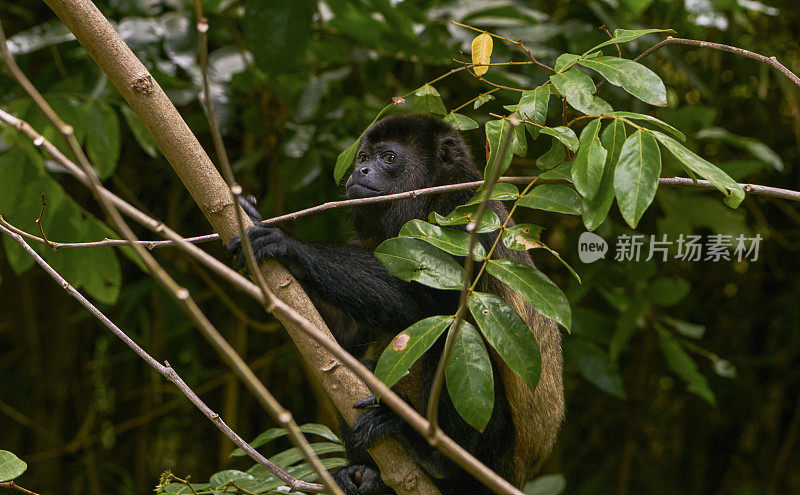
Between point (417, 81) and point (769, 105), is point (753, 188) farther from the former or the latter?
point (769, 105)

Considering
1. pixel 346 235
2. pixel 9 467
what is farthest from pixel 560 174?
pixel 346 235

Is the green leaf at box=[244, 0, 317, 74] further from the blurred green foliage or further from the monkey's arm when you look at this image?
the monkey's arm

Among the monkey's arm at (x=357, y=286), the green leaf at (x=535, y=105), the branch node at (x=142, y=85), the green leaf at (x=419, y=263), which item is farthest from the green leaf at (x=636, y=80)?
the branch node at (x=142, y=85)

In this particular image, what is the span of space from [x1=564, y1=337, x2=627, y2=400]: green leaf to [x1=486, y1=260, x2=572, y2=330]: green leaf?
7.82 feet

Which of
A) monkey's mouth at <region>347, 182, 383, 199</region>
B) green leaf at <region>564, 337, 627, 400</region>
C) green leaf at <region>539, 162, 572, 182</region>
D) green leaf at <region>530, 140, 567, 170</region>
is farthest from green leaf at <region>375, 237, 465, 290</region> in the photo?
green leaf at <region>564, 337, 627, 400</region>

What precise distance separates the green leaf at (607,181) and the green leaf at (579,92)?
67mm

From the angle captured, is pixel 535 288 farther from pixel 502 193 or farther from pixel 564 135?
pixel 564 135

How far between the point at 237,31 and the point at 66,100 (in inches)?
44.3

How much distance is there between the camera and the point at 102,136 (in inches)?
136

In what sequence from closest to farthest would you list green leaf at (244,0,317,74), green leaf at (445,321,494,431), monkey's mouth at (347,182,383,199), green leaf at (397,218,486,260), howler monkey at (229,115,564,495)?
green leaf at (445,321,494,431) → green leaf at (397,218,486,260) → howler monkey at (229,115,564,495) → monkey's mouth at (347,182,383,199) → green leaf at (244,0,317,74)

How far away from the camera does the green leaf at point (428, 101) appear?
2734mm

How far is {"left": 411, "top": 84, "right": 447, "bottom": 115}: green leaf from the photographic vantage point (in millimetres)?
2734

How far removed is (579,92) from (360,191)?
1.24m

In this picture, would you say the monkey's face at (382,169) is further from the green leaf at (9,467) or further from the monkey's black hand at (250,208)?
the green leaf at (9,467)
